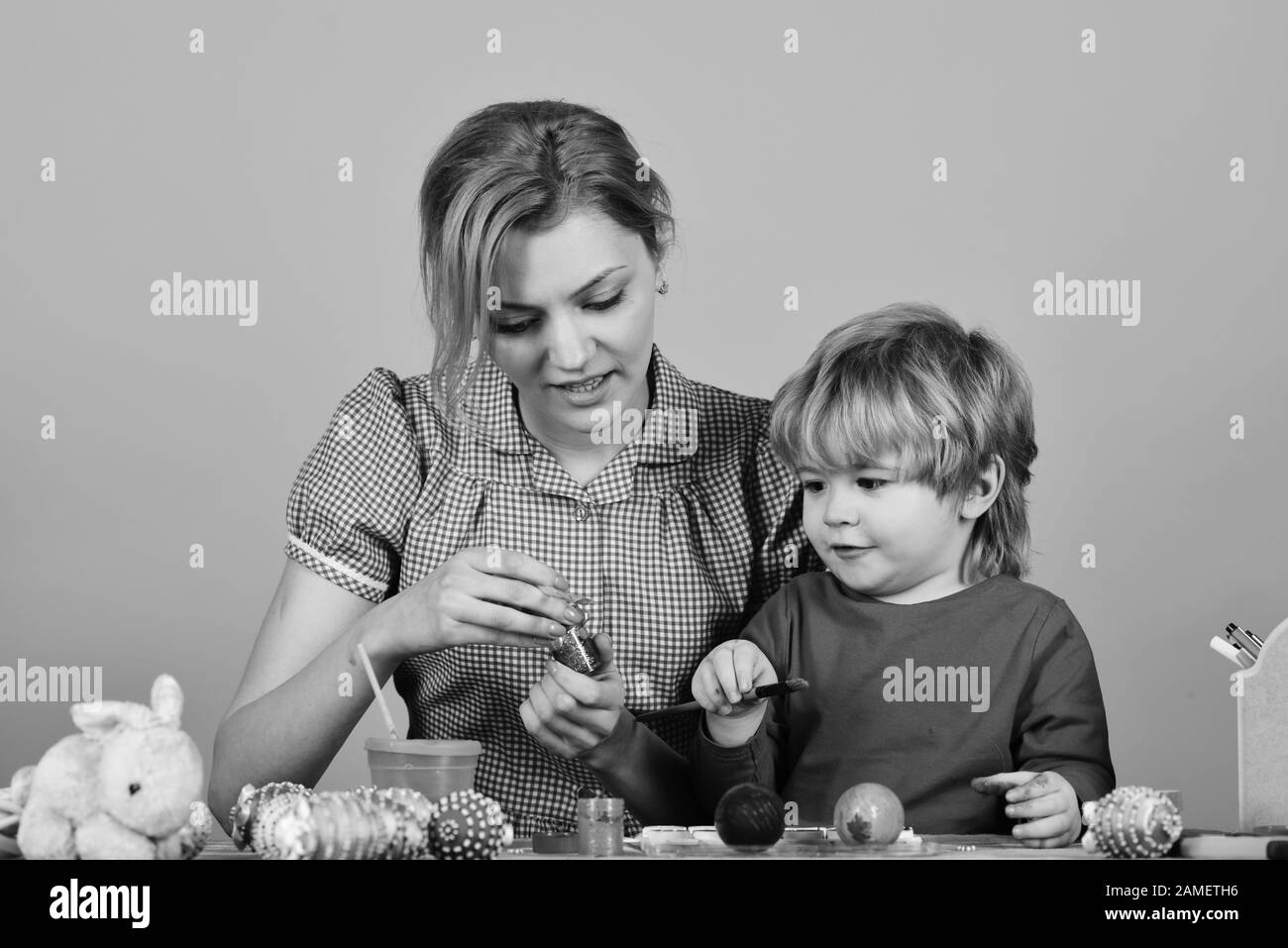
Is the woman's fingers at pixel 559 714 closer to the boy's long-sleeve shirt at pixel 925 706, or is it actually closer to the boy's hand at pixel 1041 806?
the boy's long-sleeve shirt at pixel 925 706

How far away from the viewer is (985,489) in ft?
5.01

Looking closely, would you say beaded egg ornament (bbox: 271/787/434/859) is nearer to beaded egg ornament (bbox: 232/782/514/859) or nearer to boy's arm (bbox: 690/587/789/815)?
beaded egg ornament (bbox: 232/782/514/859)

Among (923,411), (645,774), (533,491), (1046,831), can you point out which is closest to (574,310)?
(533,491)

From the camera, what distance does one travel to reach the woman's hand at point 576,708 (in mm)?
1301

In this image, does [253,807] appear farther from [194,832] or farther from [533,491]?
[533,491]

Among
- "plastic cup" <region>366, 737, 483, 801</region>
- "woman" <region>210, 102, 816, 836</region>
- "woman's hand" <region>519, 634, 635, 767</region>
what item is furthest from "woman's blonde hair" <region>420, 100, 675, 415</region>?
"plastic cup" <region>366, 737, 483, 801</region>

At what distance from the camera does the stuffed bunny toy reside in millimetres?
875

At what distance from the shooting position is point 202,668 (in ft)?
7.66

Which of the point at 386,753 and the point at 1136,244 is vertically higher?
the point at 1136,244

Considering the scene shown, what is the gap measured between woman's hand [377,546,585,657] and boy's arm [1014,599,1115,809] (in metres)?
0.44
